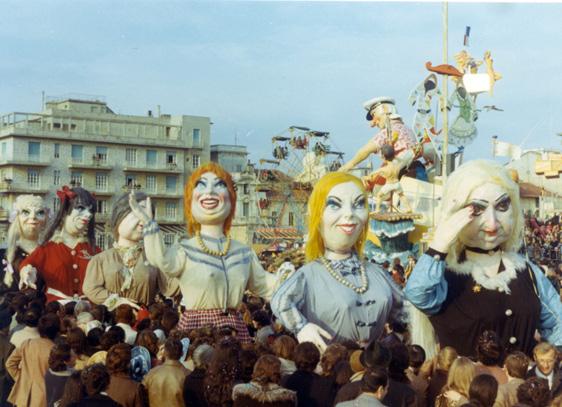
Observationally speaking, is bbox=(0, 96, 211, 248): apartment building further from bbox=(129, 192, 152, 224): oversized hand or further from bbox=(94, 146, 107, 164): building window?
bbox=(129, 192, 152, 224): oversized hand

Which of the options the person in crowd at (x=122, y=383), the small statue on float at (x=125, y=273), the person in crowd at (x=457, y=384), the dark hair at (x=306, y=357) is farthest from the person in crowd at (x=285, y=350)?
the small statue on float at (x=125, y=273)

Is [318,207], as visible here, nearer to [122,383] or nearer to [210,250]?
[210,250]

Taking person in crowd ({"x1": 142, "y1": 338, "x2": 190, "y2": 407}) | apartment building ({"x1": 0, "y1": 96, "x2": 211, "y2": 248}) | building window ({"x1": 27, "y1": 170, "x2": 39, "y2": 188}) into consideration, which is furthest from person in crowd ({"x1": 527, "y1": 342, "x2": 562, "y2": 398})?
building window ({"x1": 27, "y1": 170, "x2": 39, "y2": 188})

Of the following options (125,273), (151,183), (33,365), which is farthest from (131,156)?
(33,365)

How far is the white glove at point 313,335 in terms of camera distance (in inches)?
237

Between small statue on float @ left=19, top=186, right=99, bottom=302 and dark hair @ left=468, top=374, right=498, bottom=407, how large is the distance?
5.77 meters

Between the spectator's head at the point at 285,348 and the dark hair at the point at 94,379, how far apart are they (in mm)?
983

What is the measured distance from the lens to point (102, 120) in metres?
50.0

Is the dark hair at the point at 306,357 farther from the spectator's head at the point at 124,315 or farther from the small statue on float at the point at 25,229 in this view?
the small statue on float at the point at 25,229

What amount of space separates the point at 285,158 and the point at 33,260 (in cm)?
2449

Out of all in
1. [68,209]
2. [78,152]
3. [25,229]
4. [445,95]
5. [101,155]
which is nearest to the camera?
[68,209]

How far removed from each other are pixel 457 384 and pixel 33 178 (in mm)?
45719

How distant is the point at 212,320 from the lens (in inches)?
287

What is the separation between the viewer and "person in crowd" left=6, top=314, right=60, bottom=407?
6.46 m
